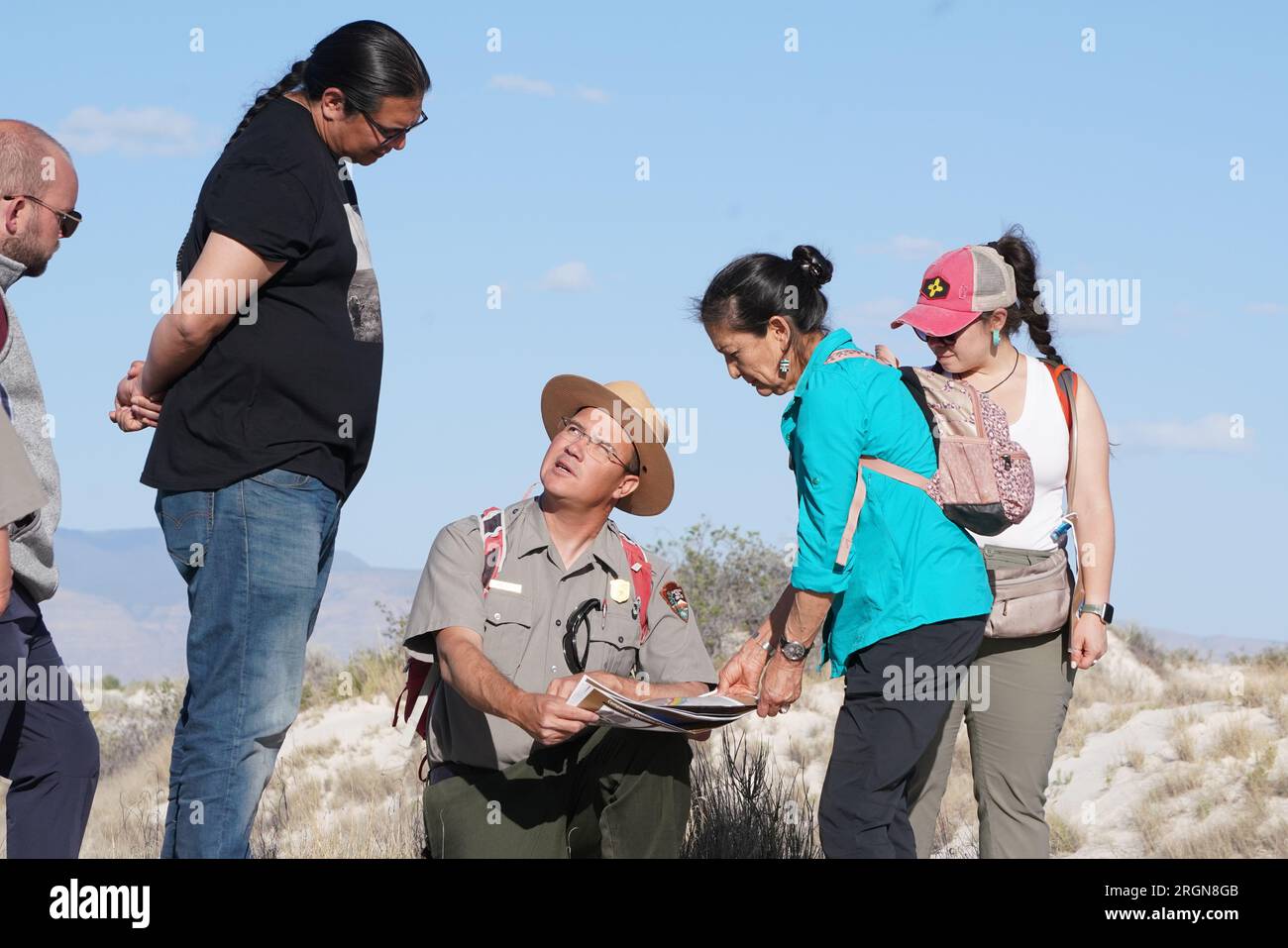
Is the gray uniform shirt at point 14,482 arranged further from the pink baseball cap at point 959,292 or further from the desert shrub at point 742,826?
the desert shrub at point 742,826

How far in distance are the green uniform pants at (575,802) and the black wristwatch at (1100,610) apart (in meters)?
1.36

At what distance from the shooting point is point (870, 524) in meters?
4.20

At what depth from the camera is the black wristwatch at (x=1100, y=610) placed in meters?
4.67

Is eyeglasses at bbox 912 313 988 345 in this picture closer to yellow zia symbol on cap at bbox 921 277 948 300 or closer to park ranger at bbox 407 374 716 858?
yellow zia symbol on cap at bbox 921 277 948 300

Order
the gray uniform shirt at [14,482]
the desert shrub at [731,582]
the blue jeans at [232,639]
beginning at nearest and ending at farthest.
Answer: the gray uniform shirt at [14,482] < the blue jeans at [232,639] < the desert shrub at [731,582]

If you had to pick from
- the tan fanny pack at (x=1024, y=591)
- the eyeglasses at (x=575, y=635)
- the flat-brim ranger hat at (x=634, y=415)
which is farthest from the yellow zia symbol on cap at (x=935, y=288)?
the eyeglasses at (x=575, y=635)

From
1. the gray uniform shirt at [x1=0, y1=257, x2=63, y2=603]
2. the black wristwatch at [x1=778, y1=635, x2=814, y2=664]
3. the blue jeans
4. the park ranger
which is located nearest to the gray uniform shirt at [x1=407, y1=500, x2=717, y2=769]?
the park ranger

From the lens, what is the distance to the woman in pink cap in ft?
15.0

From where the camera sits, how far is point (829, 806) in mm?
4066

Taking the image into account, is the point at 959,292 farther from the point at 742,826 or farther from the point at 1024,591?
the point at 742,826

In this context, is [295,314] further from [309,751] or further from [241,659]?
[309,751]

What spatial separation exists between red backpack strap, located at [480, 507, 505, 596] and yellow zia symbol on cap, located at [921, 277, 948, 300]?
5.03 ft
